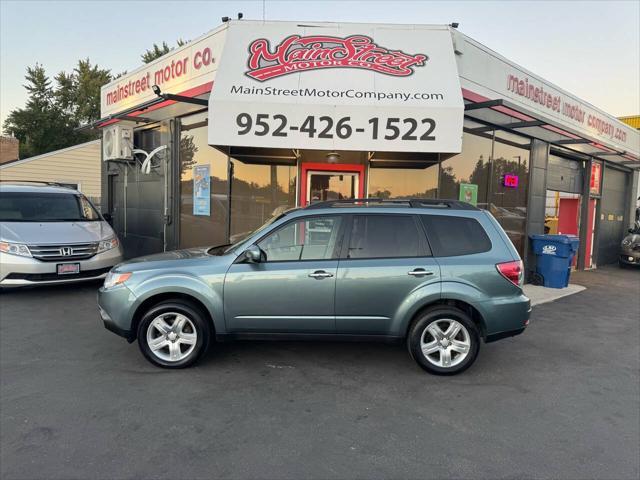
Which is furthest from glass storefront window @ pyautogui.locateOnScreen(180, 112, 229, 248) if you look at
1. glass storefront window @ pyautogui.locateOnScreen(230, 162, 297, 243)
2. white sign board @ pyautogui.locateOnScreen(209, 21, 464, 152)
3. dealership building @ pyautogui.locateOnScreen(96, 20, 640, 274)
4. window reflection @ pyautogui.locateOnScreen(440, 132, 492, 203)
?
window reflection @ pyautogui.locateOnScreen(440, 132, 492, 203)

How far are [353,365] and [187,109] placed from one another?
705 centimetres

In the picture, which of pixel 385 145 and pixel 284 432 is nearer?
pixel 284 432

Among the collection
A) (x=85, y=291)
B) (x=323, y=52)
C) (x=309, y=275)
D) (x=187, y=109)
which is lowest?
(x=85, y=291)

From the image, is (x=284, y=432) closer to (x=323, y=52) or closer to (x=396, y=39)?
(x=323, y=52)

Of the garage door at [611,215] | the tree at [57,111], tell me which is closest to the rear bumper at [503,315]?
the garage door at [611,215]

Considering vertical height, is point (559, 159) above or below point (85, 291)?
above

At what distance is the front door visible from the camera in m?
4.55

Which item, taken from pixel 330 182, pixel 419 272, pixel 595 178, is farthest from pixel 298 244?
pixel 595 178

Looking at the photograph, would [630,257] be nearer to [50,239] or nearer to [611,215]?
[611,215]

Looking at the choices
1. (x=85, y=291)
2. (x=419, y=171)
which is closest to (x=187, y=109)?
(x=85, y=291)

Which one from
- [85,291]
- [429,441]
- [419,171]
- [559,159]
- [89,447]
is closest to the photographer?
[89,447]

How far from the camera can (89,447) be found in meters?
3.18

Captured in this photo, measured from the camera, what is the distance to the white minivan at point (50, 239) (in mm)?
7379

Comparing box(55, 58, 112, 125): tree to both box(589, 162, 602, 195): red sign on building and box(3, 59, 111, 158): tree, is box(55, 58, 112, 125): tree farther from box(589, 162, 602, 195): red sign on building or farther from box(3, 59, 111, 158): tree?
box(589, 162, 602, 195): red sign on building
